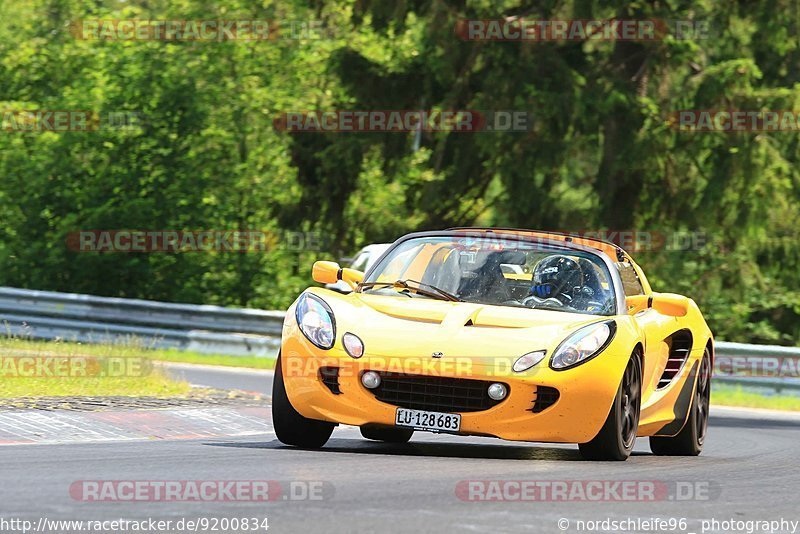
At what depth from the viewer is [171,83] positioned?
33.0m

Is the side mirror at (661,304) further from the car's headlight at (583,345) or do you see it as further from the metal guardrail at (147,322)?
the metal guardrail at (147,322)

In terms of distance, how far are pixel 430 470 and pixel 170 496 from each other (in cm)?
203

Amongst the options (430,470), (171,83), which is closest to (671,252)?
(171,83)

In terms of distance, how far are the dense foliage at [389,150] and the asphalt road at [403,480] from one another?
16.1 metres

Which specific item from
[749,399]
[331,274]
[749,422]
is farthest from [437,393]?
[749,399]

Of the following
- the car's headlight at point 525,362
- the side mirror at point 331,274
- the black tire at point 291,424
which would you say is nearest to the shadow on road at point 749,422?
the side mirror at point 331,274

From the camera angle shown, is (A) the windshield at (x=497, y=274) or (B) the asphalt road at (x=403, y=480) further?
(A) the windshield at (x=497, y=274)

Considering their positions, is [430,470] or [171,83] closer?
[430,470]

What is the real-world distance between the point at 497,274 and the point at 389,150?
19.6 meters

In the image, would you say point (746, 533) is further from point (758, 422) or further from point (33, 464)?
point (758, 422)

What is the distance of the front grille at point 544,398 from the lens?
31.9 ft

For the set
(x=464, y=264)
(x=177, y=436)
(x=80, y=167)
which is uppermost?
(x=464, y=264)

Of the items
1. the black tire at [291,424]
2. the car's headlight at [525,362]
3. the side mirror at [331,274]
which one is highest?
the side mirror at [331,274]

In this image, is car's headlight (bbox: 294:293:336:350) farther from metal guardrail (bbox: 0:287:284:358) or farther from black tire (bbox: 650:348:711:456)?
metal guardrail (bbox: 0:287:284:358)
